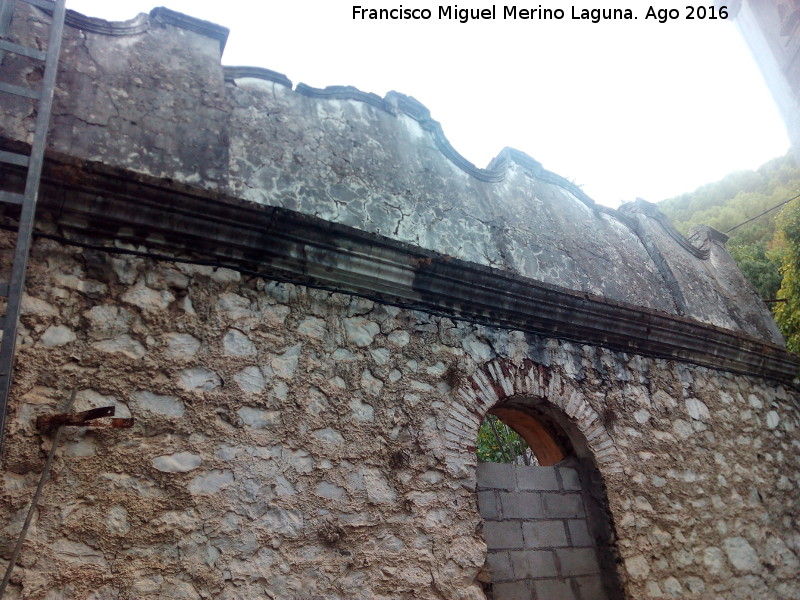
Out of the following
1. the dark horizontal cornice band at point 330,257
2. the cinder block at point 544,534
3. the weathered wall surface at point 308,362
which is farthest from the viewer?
the cinder block at point 544,534

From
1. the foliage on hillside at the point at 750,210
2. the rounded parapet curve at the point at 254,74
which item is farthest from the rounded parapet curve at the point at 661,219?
the rounded parapet curve at the point at 254,74

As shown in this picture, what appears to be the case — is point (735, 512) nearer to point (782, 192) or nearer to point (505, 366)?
point (505, 366)

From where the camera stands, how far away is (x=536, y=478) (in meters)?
3.78

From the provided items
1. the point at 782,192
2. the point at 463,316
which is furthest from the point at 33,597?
the point at 782,192

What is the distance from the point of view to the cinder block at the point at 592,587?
3.58 meters

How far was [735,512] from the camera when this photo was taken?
443 centimetres

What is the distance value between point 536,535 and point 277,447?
1887 millimetres

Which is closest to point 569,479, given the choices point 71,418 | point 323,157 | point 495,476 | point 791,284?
point 495,476

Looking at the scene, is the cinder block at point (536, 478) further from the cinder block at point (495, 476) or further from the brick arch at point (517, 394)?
the brick arch at point (517, 394)

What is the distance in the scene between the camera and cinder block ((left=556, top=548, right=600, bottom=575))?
3600mm

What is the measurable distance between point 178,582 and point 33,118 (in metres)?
2.35

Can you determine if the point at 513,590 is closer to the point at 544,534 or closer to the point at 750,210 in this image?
the point at 544,534

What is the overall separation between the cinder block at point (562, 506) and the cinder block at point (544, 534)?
0.06 metres

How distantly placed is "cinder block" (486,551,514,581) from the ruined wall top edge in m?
2.01
